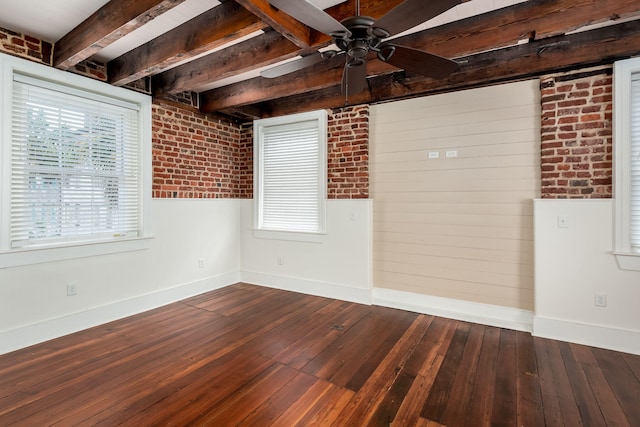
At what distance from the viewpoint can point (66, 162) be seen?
3.22 m

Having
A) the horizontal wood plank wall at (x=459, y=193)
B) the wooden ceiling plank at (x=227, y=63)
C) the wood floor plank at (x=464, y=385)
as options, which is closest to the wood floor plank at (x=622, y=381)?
the horizontal wood plank wall at (x=459, y=193)

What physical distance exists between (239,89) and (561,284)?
427 centimetres

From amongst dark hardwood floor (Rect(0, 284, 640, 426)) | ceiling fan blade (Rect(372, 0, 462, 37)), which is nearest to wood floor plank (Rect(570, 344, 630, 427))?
dark hardwood floor (Rect(0, 284, 640, 426))

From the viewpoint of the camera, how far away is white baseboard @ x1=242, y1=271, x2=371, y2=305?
13.8ft

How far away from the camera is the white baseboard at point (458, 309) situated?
3.39 meters

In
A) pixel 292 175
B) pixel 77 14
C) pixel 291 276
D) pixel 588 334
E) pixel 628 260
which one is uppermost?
pixel 77 14

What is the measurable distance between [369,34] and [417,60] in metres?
0.44

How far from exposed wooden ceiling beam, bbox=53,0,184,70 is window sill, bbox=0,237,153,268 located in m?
1.77

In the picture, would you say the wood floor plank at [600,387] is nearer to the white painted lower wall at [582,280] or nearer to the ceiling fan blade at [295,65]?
the white painted lower wall at [582,280]

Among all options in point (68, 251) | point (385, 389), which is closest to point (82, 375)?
point (68, 251)

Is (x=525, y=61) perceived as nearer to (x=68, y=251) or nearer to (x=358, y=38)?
(x=358, y=38)

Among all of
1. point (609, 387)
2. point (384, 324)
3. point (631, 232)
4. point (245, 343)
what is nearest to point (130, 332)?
point (245, 343)

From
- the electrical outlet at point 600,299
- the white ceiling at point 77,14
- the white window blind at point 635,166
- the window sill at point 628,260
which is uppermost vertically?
the white ceiling at point 77,14

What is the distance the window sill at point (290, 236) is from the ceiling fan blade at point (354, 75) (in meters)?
2.41
